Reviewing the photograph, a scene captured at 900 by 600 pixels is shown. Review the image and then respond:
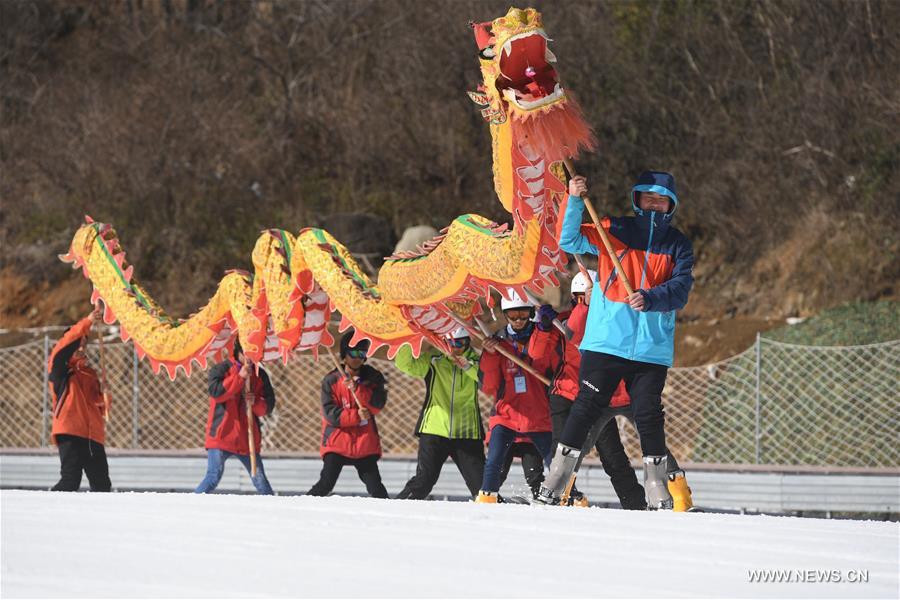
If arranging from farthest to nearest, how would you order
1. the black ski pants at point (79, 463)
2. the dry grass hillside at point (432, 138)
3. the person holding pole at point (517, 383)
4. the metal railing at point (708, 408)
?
the dry grass hillside at point (432, 138)
the metal railing at point (708, 408)
the black ski pants at point (79, 463)
the person holding pole at point (517, 383)

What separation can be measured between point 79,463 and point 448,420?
10.4 ft

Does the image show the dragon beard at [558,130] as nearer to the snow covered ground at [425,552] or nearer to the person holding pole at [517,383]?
the snow covered ground at [425,552]

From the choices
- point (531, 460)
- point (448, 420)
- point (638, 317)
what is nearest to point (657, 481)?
point (638, 317)

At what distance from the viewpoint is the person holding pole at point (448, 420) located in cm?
990

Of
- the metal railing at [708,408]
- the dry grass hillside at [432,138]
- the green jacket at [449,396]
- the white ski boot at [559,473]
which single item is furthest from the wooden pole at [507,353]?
the dry grass hillside at [432,138]

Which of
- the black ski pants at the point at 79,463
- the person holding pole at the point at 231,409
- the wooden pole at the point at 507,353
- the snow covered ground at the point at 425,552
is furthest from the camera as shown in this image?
the black ski pants at the point at 79,463

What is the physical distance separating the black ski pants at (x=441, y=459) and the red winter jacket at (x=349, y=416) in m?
0.58

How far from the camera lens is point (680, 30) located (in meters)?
22.0

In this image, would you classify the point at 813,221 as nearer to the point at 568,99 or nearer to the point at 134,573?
the point at 568,99

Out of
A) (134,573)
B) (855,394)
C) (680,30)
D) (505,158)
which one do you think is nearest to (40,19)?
(680,30)

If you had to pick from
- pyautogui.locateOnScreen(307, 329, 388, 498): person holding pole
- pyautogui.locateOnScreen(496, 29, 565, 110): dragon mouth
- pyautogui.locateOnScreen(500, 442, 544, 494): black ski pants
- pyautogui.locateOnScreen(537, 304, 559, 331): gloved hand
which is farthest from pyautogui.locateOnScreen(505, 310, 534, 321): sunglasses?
pyautogui.locateOnScreen(496, 29, 565, 110): dragon mouth

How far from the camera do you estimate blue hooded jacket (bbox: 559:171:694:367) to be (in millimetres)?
6883

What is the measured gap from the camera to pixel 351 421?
34.2 ft

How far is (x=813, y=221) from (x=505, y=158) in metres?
13.1
